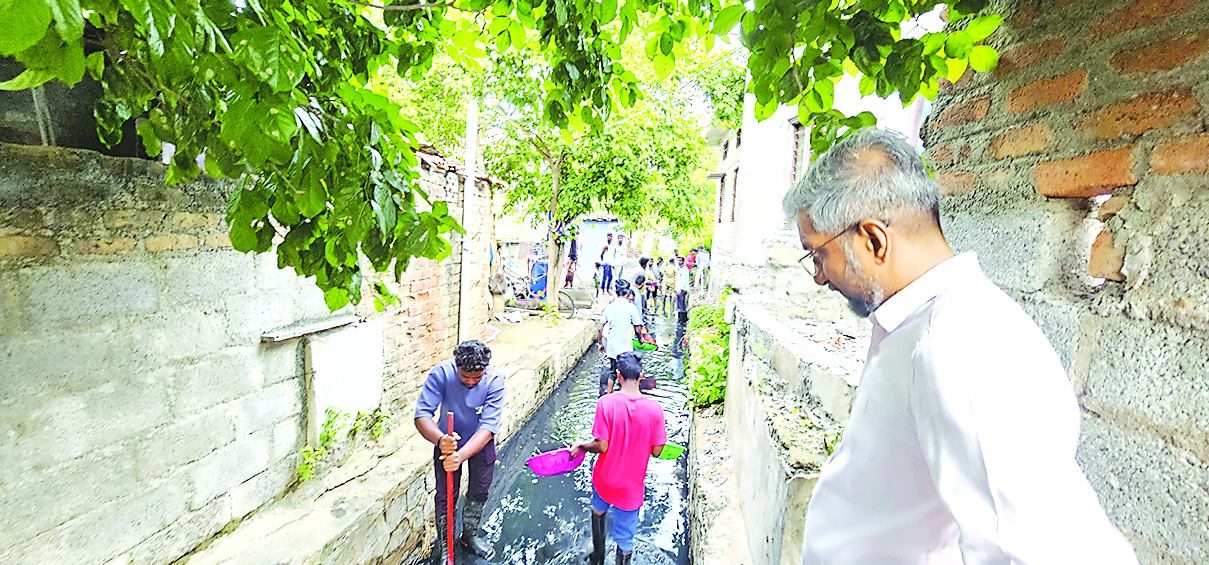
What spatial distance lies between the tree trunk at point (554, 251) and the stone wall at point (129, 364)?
7.28 meters

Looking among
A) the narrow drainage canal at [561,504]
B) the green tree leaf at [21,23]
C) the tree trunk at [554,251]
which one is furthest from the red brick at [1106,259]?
the tree trunk at [554,251]

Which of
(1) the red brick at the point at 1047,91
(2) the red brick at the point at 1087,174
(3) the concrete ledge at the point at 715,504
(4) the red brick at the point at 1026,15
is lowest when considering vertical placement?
(3) the concrete ledge at the point at 715,504

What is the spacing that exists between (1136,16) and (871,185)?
28.6 inches

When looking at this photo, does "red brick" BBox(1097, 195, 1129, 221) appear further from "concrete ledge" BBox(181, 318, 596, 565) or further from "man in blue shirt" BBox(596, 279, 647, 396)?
"man in blue shirt" BBox(596, 279, 647, 396)

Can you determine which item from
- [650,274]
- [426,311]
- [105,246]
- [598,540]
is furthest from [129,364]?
[650,274]

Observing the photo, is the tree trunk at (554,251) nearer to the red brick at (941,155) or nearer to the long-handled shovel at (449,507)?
the long-handled shovel at (449,507)

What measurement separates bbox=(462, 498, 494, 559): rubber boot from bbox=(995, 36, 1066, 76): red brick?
395 centimetres

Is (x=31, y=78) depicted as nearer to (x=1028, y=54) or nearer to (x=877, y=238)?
(x=877, y=238)

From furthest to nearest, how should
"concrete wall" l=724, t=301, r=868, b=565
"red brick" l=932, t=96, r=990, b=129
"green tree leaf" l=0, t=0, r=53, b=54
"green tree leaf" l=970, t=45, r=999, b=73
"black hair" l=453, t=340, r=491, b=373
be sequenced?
1. "black hair" l=453, t=340, r=491, b=373
2. "concrete wall" l=724, t=301, r=868, b=565
3. "red brick" l=932, t=96, r=990, b=129
4. "green tree leaf" l=970, t=45, r=999, b=73
5. "green tree leaf" l=0, t=0, r=53, b=54

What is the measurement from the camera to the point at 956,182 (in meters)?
1.73

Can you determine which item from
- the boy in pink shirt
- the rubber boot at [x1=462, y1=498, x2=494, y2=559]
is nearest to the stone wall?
the rubber boot at [x1=462, y1=498, x2=494, y2=559]

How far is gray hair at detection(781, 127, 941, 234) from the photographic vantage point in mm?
1140

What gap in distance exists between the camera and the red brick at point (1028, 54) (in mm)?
1378

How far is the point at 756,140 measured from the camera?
805cm
